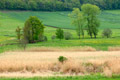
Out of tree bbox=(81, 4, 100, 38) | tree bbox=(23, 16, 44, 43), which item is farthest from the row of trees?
tree bbox=(23, 16, 44, 43)

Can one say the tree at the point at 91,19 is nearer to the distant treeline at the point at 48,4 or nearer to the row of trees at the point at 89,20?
the row of trees at the point at 89,20

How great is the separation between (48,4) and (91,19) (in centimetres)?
7224

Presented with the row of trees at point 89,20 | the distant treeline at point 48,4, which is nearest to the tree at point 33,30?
the row of trees at point 89,20

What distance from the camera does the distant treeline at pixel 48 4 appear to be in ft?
466

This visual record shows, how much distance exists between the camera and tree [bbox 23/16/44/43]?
6962 centimetres

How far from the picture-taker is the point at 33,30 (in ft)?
237

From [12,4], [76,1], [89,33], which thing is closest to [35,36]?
[89,33]

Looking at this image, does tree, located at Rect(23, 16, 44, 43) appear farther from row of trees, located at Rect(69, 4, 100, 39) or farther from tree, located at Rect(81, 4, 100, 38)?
tree, located at Rect(81, 4, 100, 38)

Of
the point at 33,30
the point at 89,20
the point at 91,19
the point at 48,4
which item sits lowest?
the point at 33,30

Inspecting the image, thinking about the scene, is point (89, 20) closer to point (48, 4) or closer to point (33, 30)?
point (33, 30)

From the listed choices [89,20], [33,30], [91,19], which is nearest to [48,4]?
[89,20]

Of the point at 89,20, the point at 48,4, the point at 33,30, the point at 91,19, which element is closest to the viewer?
the point at 33,30

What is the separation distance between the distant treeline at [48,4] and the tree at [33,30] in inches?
2822

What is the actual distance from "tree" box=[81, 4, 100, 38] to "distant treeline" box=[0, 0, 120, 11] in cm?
6714
